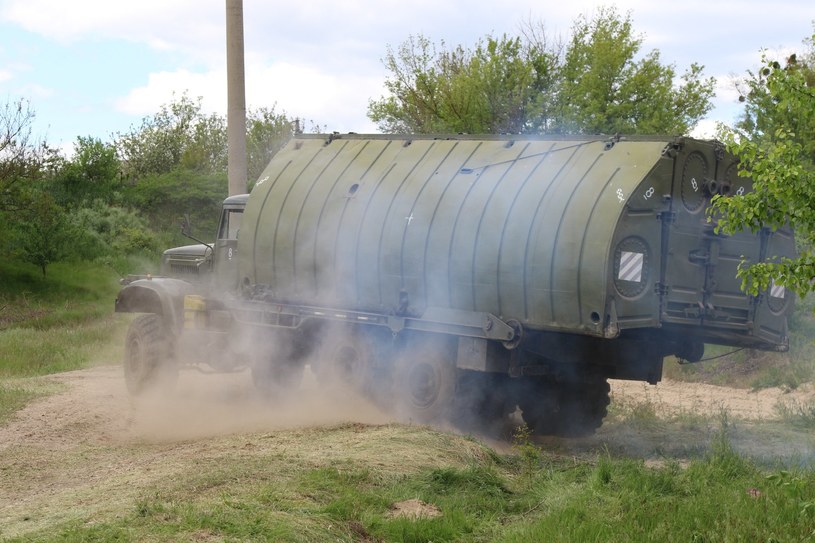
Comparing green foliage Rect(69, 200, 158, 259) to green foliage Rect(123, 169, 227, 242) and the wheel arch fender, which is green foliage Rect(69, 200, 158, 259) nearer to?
green foliage Rect(123, 169, 227, 242)

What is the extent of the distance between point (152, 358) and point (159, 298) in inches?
33.6

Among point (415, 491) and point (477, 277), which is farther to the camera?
point (477, 277)

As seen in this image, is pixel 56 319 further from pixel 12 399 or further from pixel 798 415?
pixel 798 415

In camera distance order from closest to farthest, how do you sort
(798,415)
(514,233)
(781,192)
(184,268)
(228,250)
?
(781,192) → (514,233) → (798,415) → (228,250) → (184,268)

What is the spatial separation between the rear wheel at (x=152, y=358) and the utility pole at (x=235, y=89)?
5923 mm

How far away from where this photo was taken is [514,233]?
11.6m

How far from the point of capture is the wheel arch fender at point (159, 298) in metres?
15.6

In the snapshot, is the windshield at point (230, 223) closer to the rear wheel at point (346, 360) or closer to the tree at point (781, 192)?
the rear wheel at point (346, 360)

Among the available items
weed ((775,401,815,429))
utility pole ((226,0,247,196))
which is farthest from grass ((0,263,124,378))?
weed ((775,401,815,429))

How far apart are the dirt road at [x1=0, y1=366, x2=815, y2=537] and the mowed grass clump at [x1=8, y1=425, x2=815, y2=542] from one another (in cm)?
47

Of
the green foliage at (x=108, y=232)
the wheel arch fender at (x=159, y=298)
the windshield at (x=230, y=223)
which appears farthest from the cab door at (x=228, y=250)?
the green foliage at (x=108, y=232)

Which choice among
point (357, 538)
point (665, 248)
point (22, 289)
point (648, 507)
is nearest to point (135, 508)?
point (357, 538)

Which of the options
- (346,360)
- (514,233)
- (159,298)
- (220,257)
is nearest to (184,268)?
(159,298)

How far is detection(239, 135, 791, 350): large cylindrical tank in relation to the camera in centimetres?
1102
